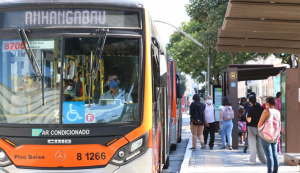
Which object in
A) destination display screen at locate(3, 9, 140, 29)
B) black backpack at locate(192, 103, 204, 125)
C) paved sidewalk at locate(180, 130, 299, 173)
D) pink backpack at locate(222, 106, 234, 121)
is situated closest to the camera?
destination display screen at locate(3, 9, 140, 29)

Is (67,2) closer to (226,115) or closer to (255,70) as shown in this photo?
(226,115)

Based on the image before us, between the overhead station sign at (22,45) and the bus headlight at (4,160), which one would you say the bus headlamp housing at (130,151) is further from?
the overhead station sign at (22,45)

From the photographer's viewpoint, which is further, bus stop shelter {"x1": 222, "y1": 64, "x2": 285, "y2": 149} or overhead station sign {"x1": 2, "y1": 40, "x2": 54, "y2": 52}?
bus stop shelter {"x1": 222, "y1": 64, "x2": 285, "y2": 149}

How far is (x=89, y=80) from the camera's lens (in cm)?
647

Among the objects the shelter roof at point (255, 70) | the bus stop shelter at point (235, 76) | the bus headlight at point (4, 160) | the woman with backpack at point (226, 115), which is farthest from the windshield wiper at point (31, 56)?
the shelter roof at point (255, 70)

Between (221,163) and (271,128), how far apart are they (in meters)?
3.44

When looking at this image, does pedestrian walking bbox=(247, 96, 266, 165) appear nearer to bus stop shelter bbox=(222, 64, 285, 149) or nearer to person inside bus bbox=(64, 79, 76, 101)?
bus stop shelter bbox=(222, 64, 285, 149)

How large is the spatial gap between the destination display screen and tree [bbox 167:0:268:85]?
18507 millimetres

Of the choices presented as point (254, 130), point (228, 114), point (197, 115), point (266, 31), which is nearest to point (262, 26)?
point (266, 31)

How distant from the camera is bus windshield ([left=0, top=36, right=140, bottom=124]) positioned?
6.43 metres

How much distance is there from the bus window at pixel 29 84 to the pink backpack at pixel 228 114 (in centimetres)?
959

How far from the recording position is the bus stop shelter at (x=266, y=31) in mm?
9906

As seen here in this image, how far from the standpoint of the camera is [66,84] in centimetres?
646

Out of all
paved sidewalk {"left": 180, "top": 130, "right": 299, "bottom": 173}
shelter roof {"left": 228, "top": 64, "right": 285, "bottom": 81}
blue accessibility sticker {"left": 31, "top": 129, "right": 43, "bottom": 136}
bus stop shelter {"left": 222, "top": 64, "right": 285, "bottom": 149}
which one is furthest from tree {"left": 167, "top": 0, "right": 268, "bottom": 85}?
blue accessibility sticker {"left": 31, "top": 129, "right": 43, "bottom": 136}
